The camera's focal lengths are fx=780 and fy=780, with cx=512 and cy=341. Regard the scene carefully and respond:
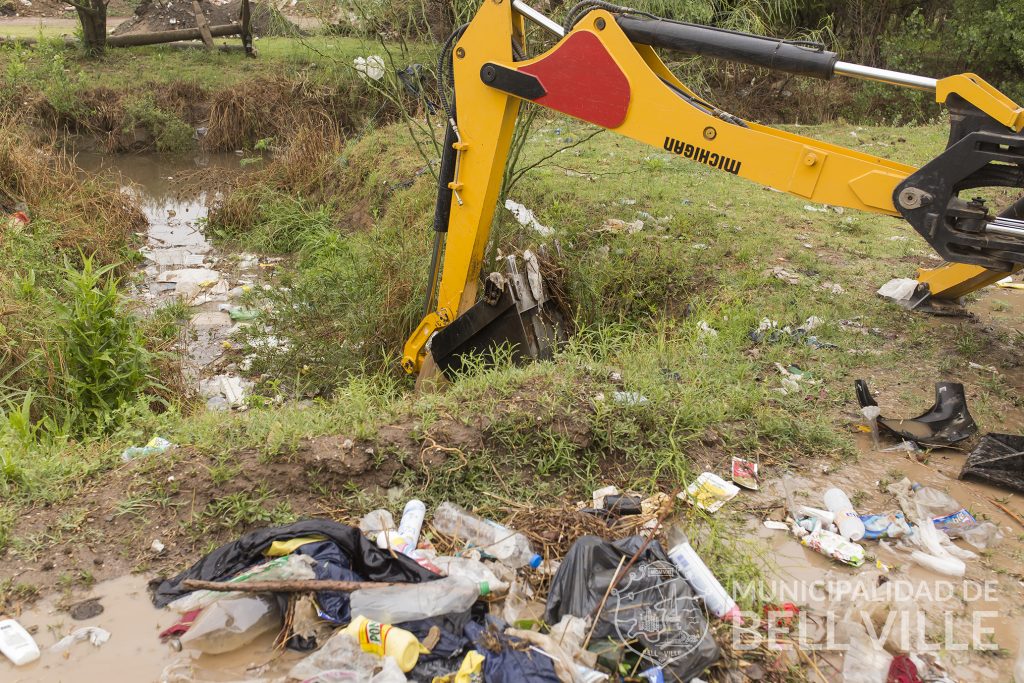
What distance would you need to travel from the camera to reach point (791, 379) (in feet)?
13.3

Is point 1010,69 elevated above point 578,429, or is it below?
above

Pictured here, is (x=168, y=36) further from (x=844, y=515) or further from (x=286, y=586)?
(x=844, y=515)

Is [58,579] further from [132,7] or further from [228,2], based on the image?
[132,7]

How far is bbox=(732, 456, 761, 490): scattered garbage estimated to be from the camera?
326 cm

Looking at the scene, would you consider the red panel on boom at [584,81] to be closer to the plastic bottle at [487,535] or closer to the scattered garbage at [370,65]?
the plastic bottle at [487,535]

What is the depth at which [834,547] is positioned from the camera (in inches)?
113

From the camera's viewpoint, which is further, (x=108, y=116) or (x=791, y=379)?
(x=108, y=116)

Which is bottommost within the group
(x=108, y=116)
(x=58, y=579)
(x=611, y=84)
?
(x=108, y=116)

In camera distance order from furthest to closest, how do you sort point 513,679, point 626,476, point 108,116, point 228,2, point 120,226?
point 228,2 < point 108,116 < point 120,226 < point 626,476 < point 513,679

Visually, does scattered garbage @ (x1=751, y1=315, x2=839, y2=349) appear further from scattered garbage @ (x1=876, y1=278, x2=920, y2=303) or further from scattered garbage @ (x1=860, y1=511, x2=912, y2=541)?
scattered garbage @ (x1=860, y1=511, x2=912, y2=541)

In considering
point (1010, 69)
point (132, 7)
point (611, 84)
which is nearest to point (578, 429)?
point (611, 84)

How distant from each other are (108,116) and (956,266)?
384 inches

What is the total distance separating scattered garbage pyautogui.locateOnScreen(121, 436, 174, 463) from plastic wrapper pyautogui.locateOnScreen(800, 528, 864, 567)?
2.63 m

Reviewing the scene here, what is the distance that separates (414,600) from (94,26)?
11.8 m
